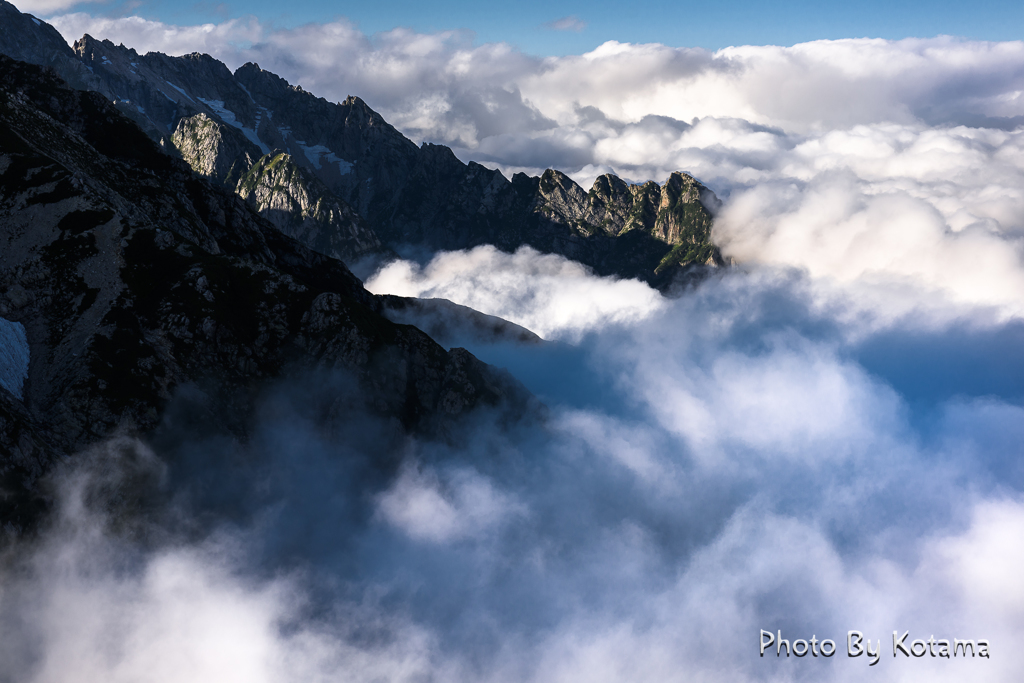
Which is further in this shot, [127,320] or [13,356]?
[127,320]

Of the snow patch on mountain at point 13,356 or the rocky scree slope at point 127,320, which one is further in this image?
the rocky scree slope at point 127,320

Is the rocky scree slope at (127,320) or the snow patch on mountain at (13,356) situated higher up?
the rocky scree slope at (127,320)

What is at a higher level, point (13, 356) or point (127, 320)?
point (127, 320)

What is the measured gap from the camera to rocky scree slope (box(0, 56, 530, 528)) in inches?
4418

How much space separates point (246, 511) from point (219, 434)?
20275 millimetres

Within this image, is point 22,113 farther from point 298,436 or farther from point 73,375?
point 298,436

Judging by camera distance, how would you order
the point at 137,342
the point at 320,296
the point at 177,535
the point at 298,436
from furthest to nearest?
1. the point at 320,296
2. the point at 298,436
3. the point at 137,342
4. the point at 177,535

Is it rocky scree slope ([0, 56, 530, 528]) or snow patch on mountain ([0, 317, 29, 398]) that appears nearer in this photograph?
snow patch on mountain ([0, 317, 29, 398])

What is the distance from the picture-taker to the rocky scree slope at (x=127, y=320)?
112206 millimetres

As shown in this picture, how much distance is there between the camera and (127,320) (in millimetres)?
128625

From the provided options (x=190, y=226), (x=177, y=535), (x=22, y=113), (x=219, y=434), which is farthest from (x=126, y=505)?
(x=22, y=113)

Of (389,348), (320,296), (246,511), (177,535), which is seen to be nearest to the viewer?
(177,535)

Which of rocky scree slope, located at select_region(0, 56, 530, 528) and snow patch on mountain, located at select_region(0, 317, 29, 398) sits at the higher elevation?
rocky scree slope, located at select_region(0, 56, 530, 528)

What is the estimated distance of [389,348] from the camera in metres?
179
